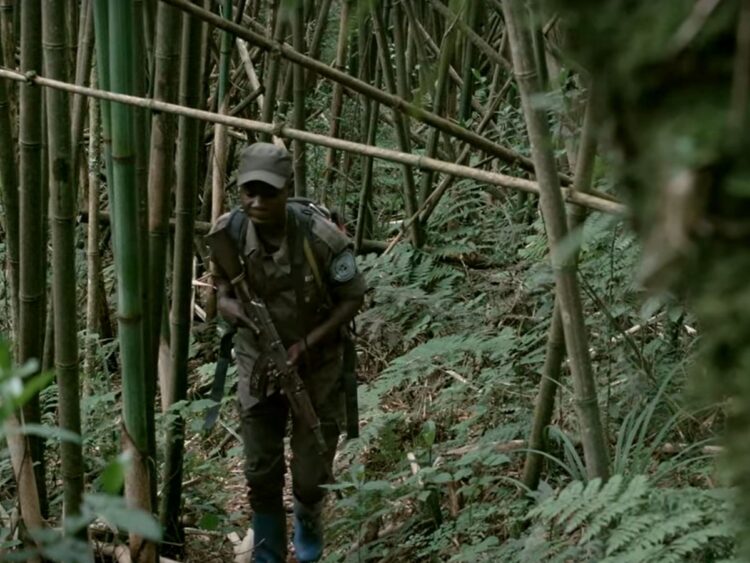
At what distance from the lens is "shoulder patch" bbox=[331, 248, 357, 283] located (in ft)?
14.3

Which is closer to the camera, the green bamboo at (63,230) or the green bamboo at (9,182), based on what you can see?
the green bamboo at (63,230)

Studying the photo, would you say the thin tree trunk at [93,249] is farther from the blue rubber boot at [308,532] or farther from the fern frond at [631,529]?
the fern frond at [631,529]

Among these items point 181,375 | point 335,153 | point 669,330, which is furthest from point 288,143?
point 669,330

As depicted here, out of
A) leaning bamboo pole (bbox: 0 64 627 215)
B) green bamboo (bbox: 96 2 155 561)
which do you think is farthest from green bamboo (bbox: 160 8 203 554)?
leaning bamboo pole (bbox: 0 64 627 215)

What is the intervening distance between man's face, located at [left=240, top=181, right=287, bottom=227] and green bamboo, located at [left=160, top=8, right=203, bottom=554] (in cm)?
38

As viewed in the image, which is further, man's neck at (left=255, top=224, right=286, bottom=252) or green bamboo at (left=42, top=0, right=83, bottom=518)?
man's neck at (left=255, top=224, right=286, bottom=252)

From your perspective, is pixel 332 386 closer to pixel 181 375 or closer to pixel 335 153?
pixel 181 375

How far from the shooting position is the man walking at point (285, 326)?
168 inches

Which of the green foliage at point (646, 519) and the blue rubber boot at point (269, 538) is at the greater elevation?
the green foliage at point (646, 519)

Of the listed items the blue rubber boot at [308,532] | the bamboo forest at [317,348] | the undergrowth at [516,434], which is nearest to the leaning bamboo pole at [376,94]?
the bamboo forest at [317,348]

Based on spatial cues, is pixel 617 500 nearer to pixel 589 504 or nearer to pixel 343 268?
pixel 589 504

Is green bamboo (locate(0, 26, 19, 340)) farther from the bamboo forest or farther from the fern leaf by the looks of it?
the fern leaf

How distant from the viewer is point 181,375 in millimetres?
4891

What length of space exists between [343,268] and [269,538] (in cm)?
119
